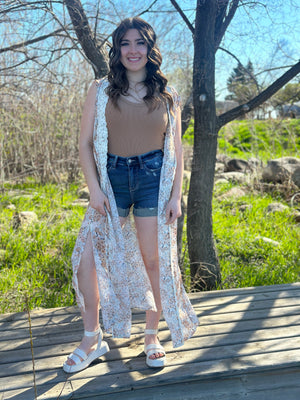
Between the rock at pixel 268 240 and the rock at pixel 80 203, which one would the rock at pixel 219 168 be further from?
the rock at pixel 268 240

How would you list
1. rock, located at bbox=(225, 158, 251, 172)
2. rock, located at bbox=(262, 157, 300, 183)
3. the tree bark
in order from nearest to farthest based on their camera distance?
the tree bark
rock, located at bbox=(262, 157, 300, 183)
rock, located at bbox=(225, 158, 251, 172)

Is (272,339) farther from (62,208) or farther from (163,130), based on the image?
(62,208)

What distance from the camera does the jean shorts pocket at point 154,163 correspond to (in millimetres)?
2185

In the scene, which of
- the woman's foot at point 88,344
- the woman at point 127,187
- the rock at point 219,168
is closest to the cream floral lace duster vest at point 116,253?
the woman at point 127,187

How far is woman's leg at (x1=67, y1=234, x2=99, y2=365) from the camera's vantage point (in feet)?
7.30

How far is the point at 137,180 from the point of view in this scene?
2180mm

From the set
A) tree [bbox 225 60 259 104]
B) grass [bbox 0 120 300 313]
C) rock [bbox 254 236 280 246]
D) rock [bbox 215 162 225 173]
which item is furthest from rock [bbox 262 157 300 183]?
rock [bbox 254 236 280 246]

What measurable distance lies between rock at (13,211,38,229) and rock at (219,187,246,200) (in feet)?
8.59

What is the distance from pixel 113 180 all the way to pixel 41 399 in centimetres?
103

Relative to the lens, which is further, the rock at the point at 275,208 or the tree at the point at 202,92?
the rock at the point at 275,208

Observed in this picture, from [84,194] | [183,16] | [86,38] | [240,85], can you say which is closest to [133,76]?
[86,38]

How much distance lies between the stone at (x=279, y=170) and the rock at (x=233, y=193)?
25.2 inches

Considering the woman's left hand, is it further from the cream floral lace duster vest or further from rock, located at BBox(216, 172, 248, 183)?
rock, located at BBox(216, 172, 248, 183)

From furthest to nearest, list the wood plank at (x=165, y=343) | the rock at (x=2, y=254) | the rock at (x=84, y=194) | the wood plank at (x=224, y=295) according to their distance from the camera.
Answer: the rock at (x=84, y=194)
the rock at (x=2, y=254)
the wood plank at (x=224, y=295)
the wood plank at (x=165, y=343)
